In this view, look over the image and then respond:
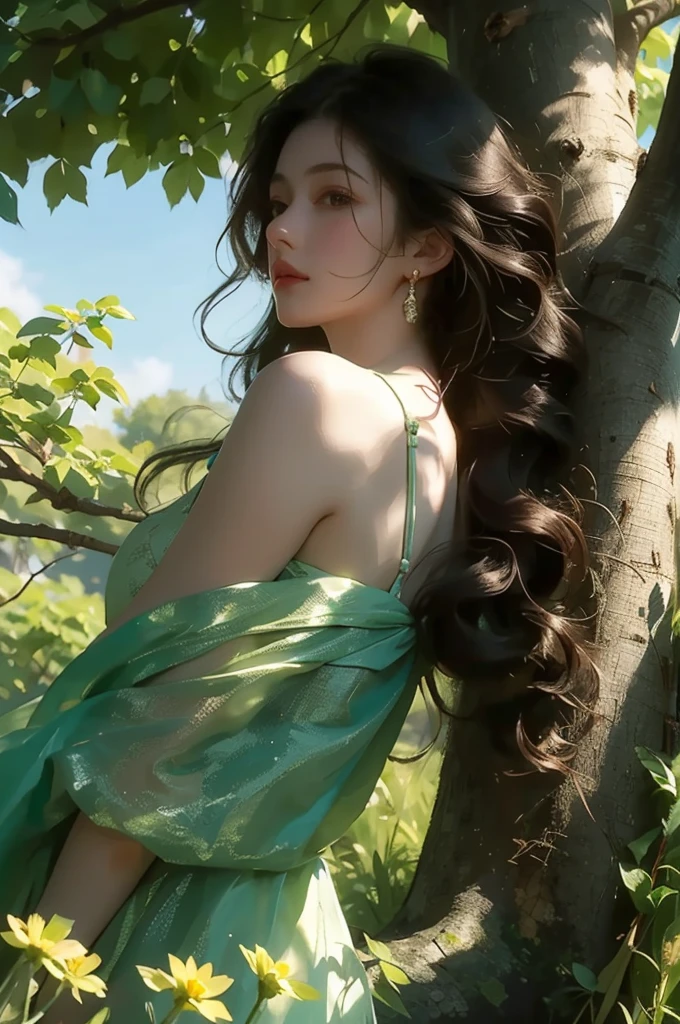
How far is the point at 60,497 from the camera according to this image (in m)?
1.94

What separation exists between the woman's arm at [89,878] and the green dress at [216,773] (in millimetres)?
23

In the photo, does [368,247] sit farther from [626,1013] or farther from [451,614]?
[626,1013]

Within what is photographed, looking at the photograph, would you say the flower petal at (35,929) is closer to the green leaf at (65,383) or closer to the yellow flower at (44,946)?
the yellow flower at (44,946)

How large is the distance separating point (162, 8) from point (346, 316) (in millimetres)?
908

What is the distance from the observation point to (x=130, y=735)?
3.53 ft

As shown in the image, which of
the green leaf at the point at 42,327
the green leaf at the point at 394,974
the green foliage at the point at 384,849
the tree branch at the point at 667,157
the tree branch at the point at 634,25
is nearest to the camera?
the green leaf at the point at 394,974

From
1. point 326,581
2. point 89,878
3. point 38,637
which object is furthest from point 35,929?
point 38,637

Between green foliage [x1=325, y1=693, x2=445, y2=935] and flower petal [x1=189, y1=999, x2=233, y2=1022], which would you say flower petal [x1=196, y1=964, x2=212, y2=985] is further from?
green foliage [x1=325, y1=693, x2=445, y2=935]

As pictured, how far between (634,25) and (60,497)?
4.24 ft

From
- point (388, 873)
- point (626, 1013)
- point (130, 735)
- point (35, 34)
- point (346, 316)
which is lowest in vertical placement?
point (388, 873)

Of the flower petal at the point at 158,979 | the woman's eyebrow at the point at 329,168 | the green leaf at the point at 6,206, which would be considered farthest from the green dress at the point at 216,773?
the green leaf at the point at 6,206

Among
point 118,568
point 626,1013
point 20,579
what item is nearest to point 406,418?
point 118,568

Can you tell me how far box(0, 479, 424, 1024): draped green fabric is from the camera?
107 centimetres

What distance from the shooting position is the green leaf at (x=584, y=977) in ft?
4.18
